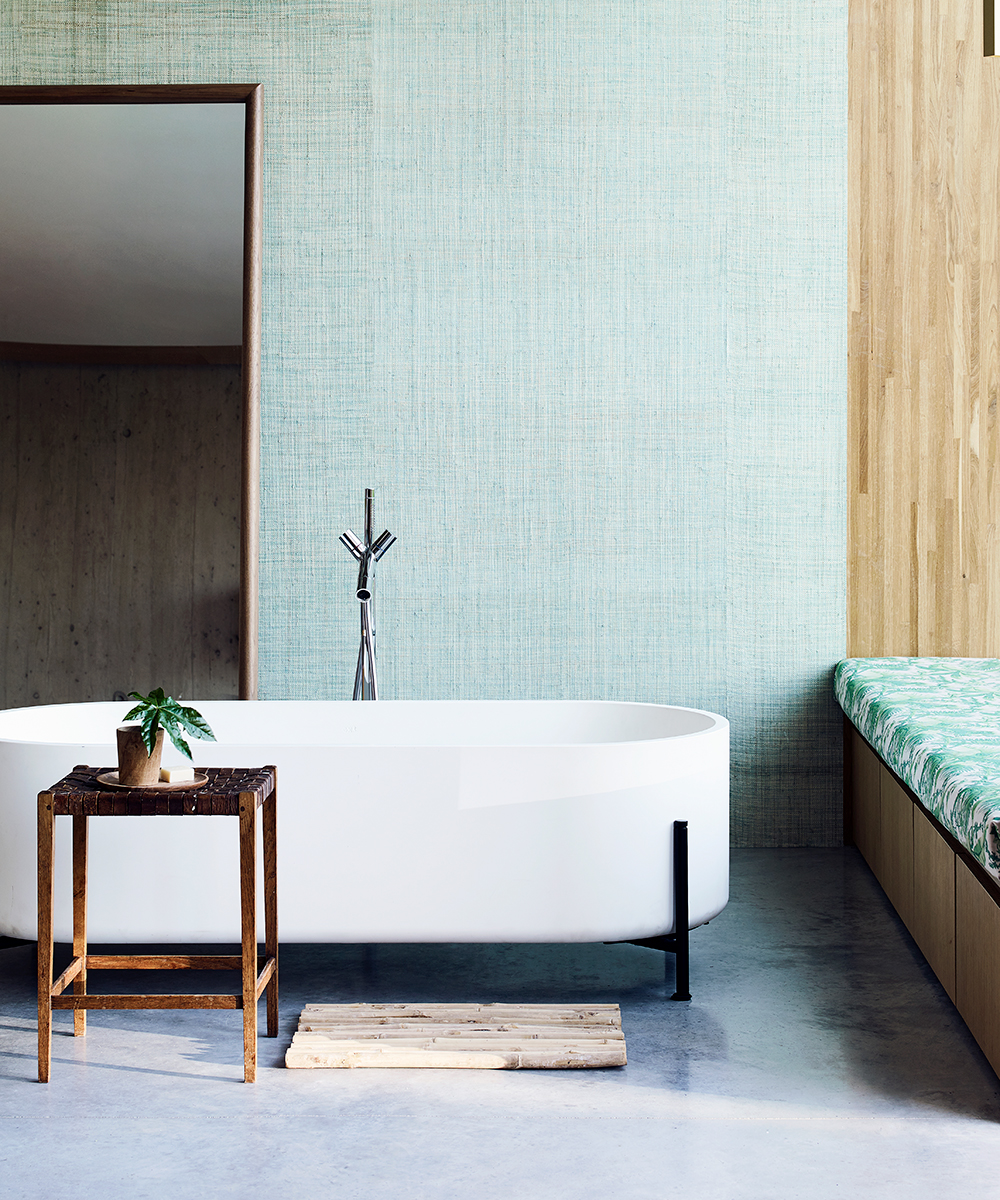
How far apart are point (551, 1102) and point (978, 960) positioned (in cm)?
82

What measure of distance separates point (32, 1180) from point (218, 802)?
2.00 feet

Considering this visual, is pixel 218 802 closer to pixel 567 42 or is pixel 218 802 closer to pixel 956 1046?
pixel 956 1046

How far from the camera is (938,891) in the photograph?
237 cm

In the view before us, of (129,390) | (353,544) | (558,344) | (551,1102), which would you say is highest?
(558,344)

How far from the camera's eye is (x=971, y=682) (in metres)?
3.18

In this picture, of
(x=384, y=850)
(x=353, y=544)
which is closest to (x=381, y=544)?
(x=353, y=544)

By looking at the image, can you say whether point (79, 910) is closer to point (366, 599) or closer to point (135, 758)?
point (135, 758)

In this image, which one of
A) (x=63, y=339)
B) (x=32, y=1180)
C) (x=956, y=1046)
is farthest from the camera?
(x=63, y=339)

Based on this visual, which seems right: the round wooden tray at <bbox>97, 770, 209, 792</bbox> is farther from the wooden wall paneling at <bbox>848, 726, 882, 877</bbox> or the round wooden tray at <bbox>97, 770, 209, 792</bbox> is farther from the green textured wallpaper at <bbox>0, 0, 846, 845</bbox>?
the wooden wall paneling at <bbox>848, 726, 882, 877</bbox>

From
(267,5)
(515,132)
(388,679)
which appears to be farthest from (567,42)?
(388,679)

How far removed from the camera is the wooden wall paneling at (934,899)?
2264 millimetres

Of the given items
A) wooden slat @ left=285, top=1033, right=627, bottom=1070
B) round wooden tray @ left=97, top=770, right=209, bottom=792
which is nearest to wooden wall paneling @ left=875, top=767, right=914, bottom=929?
wooden slat @ left=285, top=1033, right=627, bottom=1070

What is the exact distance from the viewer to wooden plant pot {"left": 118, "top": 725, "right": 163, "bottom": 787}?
1.95m

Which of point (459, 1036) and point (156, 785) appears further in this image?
point (459, 1036)
